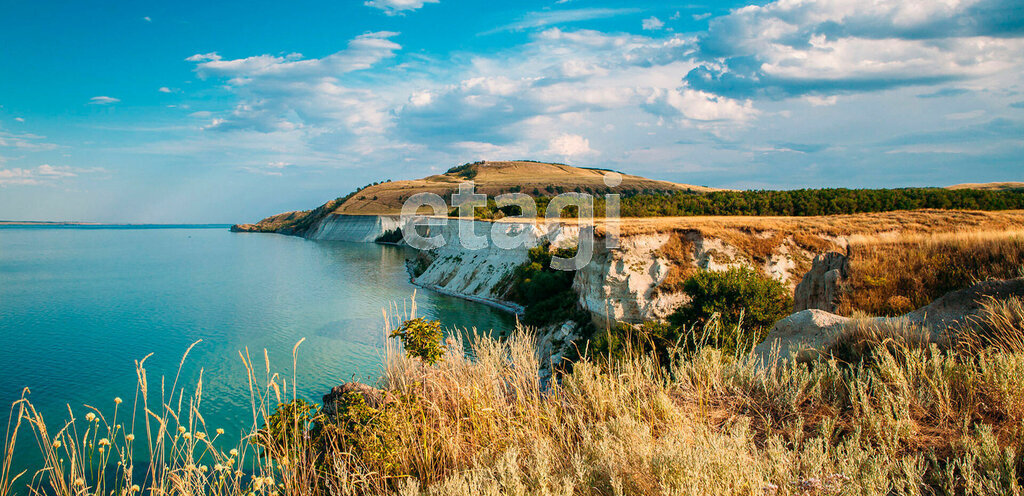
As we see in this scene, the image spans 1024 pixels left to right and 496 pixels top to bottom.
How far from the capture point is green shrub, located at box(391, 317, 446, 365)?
673cm

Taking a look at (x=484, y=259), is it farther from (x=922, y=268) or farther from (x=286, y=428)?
(x=286, y=428)

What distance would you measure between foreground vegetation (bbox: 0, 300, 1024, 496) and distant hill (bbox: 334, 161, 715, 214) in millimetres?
110052

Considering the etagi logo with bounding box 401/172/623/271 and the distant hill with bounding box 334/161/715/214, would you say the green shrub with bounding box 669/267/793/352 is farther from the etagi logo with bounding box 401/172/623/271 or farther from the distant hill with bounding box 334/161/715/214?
the distant hill with bounding box 334/161/715/214

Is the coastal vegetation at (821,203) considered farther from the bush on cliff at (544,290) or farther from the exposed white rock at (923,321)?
the exposed white rock at (923,321)

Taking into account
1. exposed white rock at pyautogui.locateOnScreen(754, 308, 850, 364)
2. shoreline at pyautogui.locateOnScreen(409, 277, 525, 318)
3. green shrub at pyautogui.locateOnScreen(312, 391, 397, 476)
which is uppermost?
exposed white rock at pyautogui.locateOnScreen(754, 308, 850, 364)

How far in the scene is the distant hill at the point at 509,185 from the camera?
131000 millimetres

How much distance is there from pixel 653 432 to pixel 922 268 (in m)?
9.84

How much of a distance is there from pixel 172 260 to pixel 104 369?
64.6m

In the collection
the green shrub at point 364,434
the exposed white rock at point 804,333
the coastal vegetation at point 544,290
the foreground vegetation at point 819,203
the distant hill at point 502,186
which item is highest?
the distant hill at point 502,186

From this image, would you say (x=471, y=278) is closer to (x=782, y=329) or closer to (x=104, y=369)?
(x=104, y=369)

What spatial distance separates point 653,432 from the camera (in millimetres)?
4977

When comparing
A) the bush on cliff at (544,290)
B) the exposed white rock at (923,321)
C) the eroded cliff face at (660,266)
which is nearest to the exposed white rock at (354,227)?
the bush on cliff at (544,290)

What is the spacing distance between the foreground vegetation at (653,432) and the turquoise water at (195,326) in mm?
1093

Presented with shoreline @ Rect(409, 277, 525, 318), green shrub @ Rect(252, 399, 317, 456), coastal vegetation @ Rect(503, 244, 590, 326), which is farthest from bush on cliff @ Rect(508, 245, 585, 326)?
green shrub @ Rect(252, 399, 317, 456)
